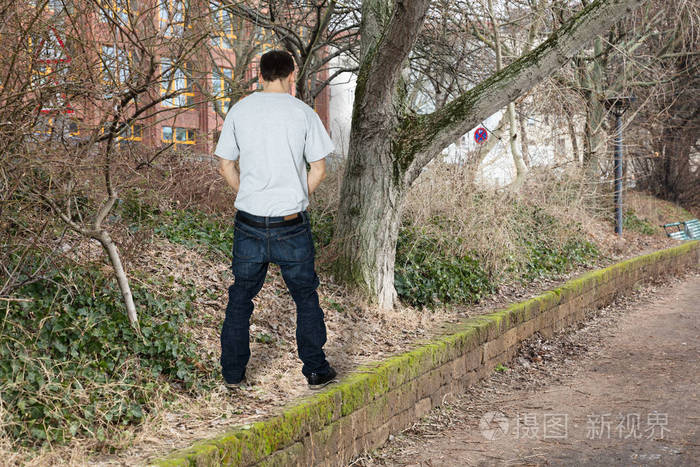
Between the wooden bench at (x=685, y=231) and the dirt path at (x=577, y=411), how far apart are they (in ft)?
33.2

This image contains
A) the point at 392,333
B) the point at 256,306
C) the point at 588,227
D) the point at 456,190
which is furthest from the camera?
the point at 588,227

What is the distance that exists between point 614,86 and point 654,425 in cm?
1342

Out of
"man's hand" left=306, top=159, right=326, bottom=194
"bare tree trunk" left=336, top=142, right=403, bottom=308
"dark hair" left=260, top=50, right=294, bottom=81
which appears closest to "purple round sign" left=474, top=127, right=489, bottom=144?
"bare tree trunk" left=336, top=142, right=403, bottom=308

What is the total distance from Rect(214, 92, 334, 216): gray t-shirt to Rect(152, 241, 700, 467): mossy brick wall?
126 cm

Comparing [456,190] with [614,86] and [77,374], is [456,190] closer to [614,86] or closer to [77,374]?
[77,374]

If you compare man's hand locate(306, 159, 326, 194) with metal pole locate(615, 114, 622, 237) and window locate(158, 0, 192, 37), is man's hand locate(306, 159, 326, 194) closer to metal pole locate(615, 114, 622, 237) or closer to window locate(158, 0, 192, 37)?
window locate(158, 0, 192, 37)

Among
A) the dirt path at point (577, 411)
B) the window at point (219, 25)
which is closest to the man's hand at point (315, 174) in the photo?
the window at point (219, 25)

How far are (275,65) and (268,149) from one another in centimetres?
56

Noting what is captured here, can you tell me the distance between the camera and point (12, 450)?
3324 millimetres

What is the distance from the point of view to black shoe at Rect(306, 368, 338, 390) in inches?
181

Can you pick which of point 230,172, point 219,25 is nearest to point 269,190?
point 230,172

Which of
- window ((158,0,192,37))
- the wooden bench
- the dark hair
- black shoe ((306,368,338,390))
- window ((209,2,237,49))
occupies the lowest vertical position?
black shoe ((306,368,338,390))

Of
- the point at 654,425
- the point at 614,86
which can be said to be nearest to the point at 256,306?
the point at 654,425

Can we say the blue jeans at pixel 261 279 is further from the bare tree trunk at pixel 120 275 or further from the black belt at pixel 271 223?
the bare tree trunk at pixel 120 275
